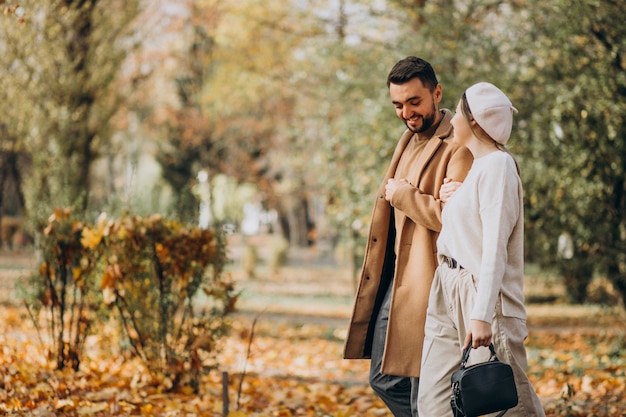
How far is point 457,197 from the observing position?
2.98 metres

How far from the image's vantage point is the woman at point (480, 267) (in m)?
2.80

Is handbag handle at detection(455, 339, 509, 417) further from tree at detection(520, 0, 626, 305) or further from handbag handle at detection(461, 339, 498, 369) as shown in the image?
tree at detection(520, 0, 626, 305)

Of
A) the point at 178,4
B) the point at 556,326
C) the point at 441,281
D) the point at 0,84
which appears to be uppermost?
the point at 178,4

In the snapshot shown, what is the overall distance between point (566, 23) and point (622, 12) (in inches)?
27.0

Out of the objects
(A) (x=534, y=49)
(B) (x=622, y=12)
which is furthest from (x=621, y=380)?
(A) (x=534, y=49)

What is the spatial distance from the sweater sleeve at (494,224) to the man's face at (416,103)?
61 cm

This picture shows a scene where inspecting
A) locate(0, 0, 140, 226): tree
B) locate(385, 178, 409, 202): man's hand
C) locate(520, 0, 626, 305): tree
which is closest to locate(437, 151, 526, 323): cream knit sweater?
locate(385, 178, 409, 202): man's hand

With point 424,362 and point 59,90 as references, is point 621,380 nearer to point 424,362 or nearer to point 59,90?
point 424,362

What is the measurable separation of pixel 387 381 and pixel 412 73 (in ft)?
4.59

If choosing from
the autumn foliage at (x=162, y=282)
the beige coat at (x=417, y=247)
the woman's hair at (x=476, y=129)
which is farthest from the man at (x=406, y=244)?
the autumn foliage at (x=162, y=282)

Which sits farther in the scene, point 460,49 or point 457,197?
point 460,49

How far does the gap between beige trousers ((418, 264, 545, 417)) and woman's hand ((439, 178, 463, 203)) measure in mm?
307

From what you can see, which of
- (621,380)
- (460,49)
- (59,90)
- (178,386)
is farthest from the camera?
(59,90)

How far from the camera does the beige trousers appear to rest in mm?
2865
